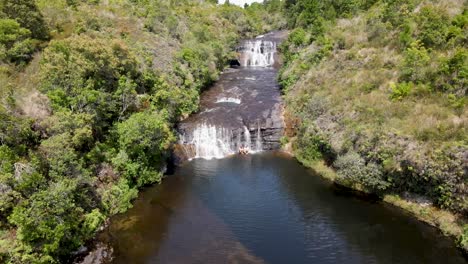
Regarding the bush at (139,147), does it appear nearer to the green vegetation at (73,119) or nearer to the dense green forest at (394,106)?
the green vegetation at (73,119)

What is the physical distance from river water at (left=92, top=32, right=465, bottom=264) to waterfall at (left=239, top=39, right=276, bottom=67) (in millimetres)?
37804

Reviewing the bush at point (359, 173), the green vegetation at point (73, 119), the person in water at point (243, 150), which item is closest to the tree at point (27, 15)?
the green vegetation at point (73, 119)

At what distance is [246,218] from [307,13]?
185ft

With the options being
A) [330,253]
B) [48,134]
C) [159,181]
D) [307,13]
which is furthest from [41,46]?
[307,13]

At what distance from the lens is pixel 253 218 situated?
29.8 m

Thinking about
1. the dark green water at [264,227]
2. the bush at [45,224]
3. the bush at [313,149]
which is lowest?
the dark green water at [264,227]

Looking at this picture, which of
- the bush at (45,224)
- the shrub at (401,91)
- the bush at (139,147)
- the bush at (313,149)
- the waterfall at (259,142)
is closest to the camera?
the bush at (45,224)

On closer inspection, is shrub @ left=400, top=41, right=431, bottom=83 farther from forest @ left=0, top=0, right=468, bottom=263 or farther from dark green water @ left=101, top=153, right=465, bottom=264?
dark green water @ left=101, top=153, right=465, bottom=264

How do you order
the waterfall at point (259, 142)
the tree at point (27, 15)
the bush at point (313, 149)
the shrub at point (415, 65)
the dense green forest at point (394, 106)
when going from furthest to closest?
the waterfall at point (259, 142) → the bush at point (313, 149) → the tree at point (27, 15) → the shrub at point (415, 65) → the dense green forest at point (394, 106)

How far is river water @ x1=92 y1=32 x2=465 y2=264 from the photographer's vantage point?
25.7 m

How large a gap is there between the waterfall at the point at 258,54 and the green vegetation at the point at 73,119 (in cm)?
2745

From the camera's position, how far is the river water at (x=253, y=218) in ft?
84.2

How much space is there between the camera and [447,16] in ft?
132

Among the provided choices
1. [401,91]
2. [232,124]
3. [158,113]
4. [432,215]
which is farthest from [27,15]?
[432,215]
